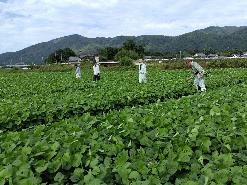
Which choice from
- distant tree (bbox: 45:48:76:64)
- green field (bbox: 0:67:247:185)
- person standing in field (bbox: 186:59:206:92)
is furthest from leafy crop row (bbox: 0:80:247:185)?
distant tree (bbox: 45:48:76:64)

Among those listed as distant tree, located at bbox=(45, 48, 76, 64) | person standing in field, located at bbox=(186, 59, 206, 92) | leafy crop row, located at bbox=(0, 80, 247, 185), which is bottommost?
distant tree, located at bbox=(45, 48, 76, 64)

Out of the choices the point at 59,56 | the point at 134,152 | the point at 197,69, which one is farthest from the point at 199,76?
the point at 59,56

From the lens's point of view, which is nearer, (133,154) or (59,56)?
(133,154)

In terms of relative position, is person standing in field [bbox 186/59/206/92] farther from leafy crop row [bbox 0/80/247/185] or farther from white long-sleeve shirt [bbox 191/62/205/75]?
leafy crop row [bbox 0/80/247/185]

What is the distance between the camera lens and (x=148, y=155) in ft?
16.5

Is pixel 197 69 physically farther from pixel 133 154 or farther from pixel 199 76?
pixel 133 154

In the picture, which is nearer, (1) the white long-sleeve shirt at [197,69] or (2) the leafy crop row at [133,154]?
(2) the leafy crop row at [133,154]

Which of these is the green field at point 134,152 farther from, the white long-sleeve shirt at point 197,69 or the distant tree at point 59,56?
the distant tree at point 59,56

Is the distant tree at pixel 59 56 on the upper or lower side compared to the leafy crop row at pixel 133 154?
lower

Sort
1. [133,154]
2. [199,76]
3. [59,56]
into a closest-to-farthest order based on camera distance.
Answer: [133,154]
[199,76]
[59,56]

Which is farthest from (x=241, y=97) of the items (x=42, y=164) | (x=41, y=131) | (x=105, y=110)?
(x=42, y=164)

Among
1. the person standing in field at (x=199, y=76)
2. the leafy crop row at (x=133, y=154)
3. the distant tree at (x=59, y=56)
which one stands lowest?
the distant tree at (x=59, y=56)

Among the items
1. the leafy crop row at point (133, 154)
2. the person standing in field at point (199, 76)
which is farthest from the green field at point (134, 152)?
the person standing in field at point (199, 76)

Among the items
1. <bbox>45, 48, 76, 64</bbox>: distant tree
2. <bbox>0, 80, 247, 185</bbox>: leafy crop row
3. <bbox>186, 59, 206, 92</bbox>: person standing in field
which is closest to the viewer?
<bbox>0, 80, 247, 185</bbox>: leafy crop row
